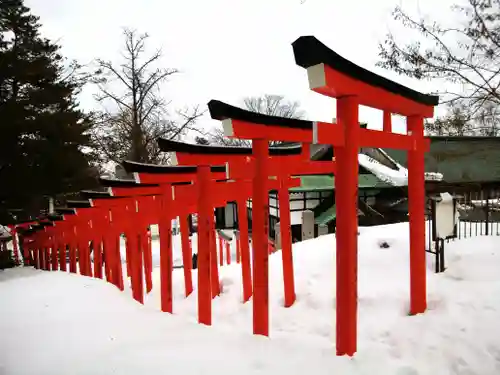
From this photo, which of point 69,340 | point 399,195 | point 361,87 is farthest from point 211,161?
point 399,195

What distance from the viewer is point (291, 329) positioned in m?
5.22

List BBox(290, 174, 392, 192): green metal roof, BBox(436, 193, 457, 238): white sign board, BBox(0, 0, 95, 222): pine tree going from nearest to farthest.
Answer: BBox(436, 193, 457, 238): white sign board
BBox(0, 0, 95, 222): pine tree
BBox(290, 174, 392, 192): green metal roof

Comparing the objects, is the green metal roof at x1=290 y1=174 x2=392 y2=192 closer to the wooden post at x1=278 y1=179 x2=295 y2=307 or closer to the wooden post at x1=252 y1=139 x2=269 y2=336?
the wooden post at x1=278 y1=179 x2=295 y2=307

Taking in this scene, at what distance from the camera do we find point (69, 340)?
3.73 metres

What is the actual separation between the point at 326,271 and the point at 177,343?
383 centimetres

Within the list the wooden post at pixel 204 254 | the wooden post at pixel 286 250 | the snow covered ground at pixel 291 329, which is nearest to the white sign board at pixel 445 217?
the snow covered ground at pixel 291 329

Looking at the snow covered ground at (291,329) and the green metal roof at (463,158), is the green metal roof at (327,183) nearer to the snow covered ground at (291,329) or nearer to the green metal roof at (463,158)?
the green metal roof at (463,158)

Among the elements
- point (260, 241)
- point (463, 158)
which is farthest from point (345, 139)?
point (463, 158)

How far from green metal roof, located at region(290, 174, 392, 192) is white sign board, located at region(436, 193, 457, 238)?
881 centimetres

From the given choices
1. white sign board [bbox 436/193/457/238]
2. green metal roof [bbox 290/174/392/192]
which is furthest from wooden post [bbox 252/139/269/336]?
green metal roof [bbox 290/174/392/192]

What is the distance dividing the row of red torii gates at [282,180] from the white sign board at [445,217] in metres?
0.74

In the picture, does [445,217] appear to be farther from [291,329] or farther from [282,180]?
[291,329]

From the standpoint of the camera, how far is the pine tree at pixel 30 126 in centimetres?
877

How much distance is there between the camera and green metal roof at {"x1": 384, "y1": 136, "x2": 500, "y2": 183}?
16.5 m
